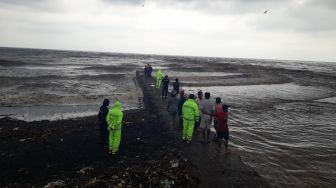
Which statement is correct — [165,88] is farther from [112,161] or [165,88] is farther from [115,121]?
[112,161]

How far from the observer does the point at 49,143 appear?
33.5ft

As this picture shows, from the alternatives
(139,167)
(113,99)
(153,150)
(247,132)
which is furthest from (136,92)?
(139,167)

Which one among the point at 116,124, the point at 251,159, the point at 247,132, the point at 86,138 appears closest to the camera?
the point at 116,124

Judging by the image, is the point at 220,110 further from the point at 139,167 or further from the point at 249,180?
the point at 139,167

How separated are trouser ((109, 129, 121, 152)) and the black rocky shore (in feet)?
0.94

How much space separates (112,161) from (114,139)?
2.62ft

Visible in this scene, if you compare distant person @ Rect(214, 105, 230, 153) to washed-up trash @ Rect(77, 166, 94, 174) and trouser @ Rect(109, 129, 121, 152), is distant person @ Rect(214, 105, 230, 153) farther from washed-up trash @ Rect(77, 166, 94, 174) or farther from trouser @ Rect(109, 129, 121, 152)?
washed-up trash @ Rect(77, 166, 94, 174)

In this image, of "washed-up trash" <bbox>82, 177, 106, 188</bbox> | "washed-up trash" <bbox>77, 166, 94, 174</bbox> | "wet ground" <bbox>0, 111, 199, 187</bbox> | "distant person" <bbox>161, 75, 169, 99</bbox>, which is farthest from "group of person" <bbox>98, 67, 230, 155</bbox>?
"distant person" <bbox>161, 75, 169, 99</bbox>

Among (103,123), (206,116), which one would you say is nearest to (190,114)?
(206,116)

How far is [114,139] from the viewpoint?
909 centimetres

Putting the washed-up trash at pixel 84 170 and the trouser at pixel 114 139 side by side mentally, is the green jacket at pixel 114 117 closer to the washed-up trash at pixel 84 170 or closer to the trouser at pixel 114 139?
the trouser at pixel 114 139

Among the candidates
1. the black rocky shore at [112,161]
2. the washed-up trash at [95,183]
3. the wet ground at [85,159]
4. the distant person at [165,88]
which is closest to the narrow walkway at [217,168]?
the black rocky shore at [112,161]

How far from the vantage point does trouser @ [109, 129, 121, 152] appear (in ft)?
29.6

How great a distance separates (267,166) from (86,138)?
7.11 metres
